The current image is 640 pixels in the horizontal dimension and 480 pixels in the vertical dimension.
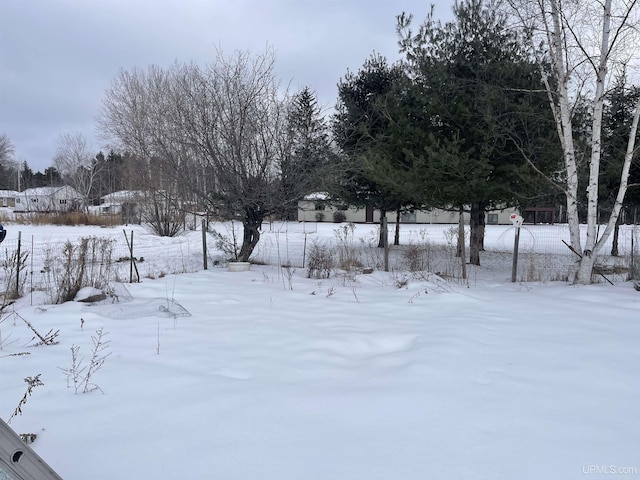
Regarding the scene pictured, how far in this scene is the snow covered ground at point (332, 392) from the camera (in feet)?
6.68

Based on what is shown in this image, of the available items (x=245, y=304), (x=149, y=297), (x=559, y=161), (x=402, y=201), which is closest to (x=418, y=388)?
(x=245, y=304)

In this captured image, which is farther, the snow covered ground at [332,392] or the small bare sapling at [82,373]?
the small bare sapling at [82,373]

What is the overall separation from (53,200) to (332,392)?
1554 inches

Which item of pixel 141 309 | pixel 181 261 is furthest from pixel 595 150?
pixel 181 261

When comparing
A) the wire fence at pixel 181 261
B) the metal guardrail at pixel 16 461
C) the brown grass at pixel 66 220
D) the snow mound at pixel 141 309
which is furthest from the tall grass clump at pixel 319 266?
the brown grass at pixel 66 220

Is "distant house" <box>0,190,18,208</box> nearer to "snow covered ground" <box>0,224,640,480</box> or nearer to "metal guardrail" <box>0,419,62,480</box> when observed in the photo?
"snow covered ground" <box>0,224,640,480</box>

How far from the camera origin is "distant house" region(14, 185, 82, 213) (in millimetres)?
33706

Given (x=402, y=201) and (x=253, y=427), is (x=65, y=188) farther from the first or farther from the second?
(x=253, y=427)

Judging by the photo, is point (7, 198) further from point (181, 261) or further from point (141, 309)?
point (141, 309)

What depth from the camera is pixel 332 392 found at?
2826 mm

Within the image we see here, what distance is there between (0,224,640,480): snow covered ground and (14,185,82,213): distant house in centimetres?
3178

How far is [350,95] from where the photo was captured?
48.9 ft

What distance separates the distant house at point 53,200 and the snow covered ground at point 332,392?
31784 millimetres

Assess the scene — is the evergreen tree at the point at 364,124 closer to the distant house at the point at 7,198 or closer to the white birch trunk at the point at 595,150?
the white birch trunk at the point at 595,150
